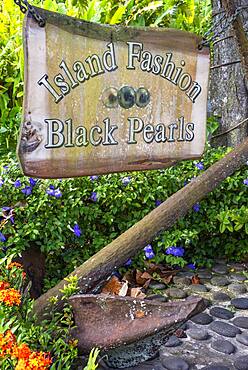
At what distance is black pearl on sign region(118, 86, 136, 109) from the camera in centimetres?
189

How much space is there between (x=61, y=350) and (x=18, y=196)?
1.20 meters

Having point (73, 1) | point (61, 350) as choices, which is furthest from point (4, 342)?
point (73, 1)

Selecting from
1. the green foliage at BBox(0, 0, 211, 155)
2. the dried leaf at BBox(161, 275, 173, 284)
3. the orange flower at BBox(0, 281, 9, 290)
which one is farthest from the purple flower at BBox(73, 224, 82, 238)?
the green foliage at BBox(0, 0, 211, 155)

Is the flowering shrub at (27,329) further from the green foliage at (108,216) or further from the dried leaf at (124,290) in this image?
the dried leaf at (124,290)

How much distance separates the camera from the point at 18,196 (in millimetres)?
2871

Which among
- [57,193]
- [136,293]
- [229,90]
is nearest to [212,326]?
[136,293]

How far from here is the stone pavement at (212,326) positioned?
7.87 feet

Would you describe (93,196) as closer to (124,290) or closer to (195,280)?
(124,290)

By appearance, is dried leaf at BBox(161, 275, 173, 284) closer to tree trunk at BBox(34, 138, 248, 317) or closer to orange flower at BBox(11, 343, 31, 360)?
tree trunk at BBox(34, 138, 248, 317)

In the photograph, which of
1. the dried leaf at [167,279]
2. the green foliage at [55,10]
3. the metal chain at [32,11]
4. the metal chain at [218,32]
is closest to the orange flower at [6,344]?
the metal chain at [32,11]

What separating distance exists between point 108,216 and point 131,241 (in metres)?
1.09

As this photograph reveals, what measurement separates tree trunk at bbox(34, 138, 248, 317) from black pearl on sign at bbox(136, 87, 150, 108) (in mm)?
→ 417

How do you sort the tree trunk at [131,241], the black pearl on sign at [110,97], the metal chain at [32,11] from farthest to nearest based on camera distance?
the tree trunk at [131,241]
the black pearl on sign at [110,97]
the metal chain at [32,11]

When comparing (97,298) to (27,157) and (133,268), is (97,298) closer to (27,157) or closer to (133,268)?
(27,157)
